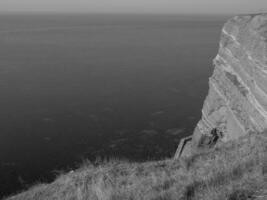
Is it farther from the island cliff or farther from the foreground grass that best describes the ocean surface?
the foreground grass

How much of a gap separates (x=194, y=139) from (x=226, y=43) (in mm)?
8298

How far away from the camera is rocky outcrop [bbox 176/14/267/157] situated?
19.7 meters

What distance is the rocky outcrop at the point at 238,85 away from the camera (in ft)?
64.5

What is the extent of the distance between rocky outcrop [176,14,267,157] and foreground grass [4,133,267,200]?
23.4 feet

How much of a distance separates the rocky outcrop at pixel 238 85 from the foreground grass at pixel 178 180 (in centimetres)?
713

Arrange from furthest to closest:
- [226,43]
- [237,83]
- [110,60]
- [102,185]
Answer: [110,60]
[226,43]
[237,83]
[102,185]

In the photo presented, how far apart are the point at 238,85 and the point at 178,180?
15.2 meters

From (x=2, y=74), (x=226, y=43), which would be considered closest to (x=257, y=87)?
(x=226, y=43)

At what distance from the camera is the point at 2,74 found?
47594mm

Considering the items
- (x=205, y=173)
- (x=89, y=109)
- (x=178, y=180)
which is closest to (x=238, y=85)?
(x=205, y=173)

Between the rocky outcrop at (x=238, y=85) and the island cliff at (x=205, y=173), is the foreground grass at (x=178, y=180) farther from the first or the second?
the rocky outcrop at (x=238, y=85)

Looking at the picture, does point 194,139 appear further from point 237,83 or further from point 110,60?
point 110,60

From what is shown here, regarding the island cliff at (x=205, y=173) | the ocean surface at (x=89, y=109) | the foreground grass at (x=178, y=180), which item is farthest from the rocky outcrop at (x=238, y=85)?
the foreground grass at (x=178, y=180)

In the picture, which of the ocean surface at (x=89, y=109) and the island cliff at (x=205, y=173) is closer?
the island cliff at (x=205, y=173)
